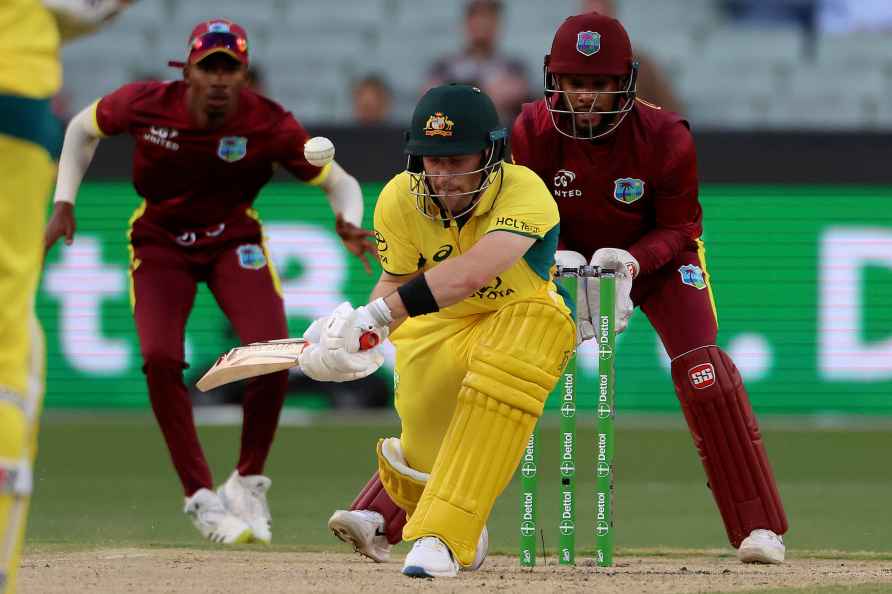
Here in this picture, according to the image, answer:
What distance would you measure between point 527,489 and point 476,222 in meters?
0.89

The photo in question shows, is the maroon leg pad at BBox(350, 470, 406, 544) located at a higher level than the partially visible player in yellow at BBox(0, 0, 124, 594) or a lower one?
lower

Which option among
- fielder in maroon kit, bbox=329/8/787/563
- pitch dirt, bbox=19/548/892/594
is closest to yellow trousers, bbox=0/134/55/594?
pitch dirt, bbox=19/548/892/594

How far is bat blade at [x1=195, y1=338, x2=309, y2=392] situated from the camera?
4.94 metres

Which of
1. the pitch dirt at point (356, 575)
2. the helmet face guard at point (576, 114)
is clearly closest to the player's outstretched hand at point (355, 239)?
the helmet face guard at point (576, 114)

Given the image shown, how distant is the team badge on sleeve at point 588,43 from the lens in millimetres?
5777

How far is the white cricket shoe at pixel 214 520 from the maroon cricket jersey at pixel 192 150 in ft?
3.72

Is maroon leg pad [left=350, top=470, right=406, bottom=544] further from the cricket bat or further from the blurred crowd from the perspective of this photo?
the blurred crowd

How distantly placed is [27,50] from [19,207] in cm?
34

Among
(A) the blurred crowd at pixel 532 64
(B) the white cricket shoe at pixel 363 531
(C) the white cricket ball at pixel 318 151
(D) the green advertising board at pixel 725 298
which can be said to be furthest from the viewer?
(A) the blurred crowd at pixel 532 64

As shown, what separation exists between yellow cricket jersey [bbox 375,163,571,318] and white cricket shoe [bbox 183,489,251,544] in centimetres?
165

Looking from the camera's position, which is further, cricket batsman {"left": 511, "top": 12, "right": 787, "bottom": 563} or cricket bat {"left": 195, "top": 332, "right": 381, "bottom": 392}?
cricket batsman {"left": 511, "top": 12, "right": 787, "bottom": 563}

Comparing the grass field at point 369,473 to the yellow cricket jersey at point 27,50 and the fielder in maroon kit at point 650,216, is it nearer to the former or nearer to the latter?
the fielder in maroon kit at point 650,216

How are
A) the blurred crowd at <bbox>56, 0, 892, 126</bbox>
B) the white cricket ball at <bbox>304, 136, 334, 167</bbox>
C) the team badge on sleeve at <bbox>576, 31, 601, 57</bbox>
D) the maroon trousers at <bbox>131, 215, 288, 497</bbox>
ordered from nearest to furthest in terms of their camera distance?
the white cricket ball at <bbox>304, 136, 334, 167</bbox>, the team badge on sleeve at <bbox>576, 31, 601, 57</bbox>, the maroon trousers at <bbox>131, 215, 288, 497</bbox>, the blurred crowd at <bbox>56, 0, 892, 126</bbox>

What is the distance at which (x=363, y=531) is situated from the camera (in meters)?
5.47
